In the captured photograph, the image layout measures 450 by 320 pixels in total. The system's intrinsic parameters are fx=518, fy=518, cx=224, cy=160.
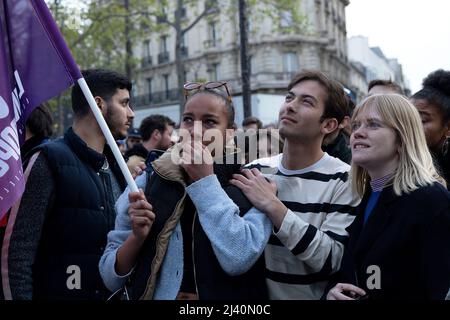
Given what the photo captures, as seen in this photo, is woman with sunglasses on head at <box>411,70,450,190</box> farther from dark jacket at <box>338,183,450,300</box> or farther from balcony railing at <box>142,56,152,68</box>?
balcony railing at <box>142,56,152,68</box>

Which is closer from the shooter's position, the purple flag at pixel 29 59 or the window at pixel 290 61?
the purple flag at pixel 29 59

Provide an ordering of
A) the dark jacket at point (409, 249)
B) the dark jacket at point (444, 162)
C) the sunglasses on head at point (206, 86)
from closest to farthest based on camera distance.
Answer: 1. the dark jacket at point (409, 249)
2. the sunglasses on head at point (206, 86)
3. the dark jacket at point (444, 162)

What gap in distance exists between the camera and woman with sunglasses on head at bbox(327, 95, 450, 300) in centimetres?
210

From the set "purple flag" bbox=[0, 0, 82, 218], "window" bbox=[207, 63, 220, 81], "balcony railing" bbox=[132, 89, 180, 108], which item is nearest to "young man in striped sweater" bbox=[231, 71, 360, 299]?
"purple flag" bbox=[0, 0, 82, 218]

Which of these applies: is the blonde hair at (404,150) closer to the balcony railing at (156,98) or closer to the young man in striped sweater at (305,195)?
the young man in striped sweater at (305,195)

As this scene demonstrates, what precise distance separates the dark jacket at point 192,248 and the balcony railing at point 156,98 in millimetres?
40698

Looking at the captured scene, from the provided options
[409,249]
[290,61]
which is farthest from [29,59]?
[290,61]

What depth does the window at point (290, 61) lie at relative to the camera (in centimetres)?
3769

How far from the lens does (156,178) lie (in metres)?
2.32

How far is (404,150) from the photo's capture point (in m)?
2.36

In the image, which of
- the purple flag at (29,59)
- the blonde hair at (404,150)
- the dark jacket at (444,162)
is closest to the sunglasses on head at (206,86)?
the purple flag at (29,59)
